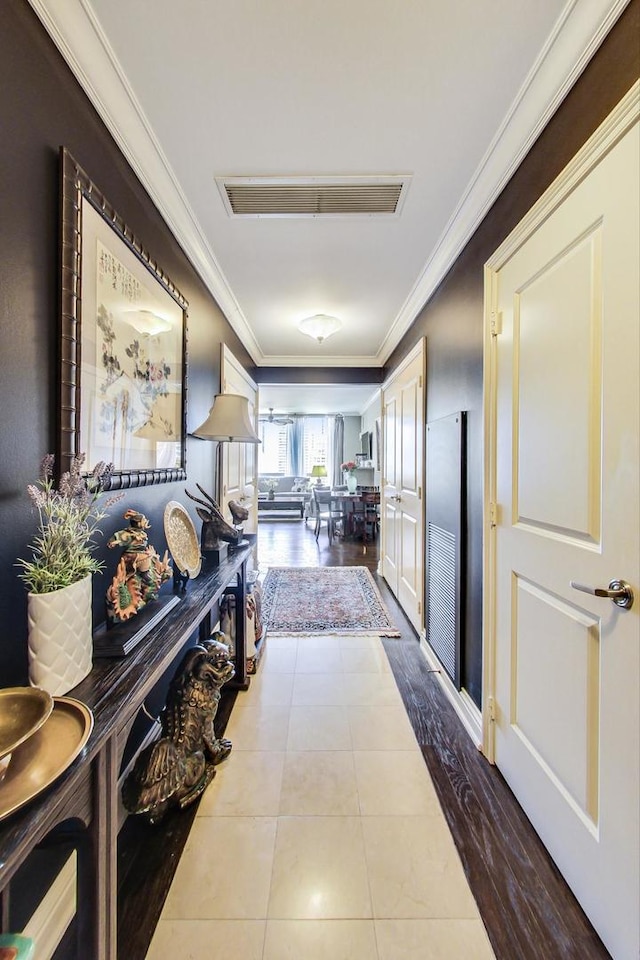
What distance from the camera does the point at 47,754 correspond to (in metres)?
0.66

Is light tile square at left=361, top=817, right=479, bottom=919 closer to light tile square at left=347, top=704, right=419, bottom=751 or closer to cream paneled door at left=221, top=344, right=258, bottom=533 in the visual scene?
light tile square at left=347, top=704, right=419, bottom=751

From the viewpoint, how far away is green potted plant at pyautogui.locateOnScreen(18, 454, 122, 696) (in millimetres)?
799

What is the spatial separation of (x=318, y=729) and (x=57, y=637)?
4.71ft

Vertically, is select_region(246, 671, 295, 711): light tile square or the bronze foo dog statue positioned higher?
the bronze foo dog statue

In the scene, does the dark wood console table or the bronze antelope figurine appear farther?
the bronze antelope figurine

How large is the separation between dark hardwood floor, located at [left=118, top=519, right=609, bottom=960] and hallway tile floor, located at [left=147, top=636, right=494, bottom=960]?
4 cm

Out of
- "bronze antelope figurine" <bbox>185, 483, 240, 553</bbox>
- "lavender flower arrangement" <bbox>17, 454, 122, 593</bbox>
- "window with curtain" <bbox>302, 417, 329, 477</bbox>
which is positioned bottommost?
"bronze antelope figurine" <bbox>185, 483, 240, 553</bbox>

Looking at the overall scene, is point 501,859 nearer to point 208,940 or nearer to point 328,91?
point 208,940

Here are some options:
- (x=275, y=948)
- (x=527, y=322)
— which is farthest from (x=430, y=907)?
(x=527, y=322)

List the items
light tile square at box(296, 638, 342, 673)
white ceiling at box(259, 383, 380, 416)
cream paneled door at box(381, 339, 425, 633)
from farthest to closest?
1. white ceiling at box(259, 383, 380, 416)
2. cream paneled door at box(381, 339, 425, 633)
3. light tile square at box(296, 638, 342, 673)

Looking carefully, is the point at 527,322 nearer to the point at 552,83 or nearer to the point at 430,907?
the point at 552,83

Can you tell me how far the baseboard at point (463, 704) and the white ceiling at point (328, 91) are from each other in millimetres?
2327

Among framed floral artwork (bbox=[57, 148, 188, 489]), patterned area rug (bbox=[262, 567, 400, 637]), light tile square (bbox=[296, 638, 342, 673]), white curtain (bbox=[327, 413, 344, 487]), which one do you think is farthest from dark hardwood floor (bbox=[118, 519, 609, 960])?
white curtain (bbox=[327, 413, 344, 487])

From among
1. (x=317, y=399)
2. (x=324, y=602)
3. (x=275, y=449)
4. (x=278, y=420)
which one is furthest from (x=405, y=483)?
(x=275, y=449)
